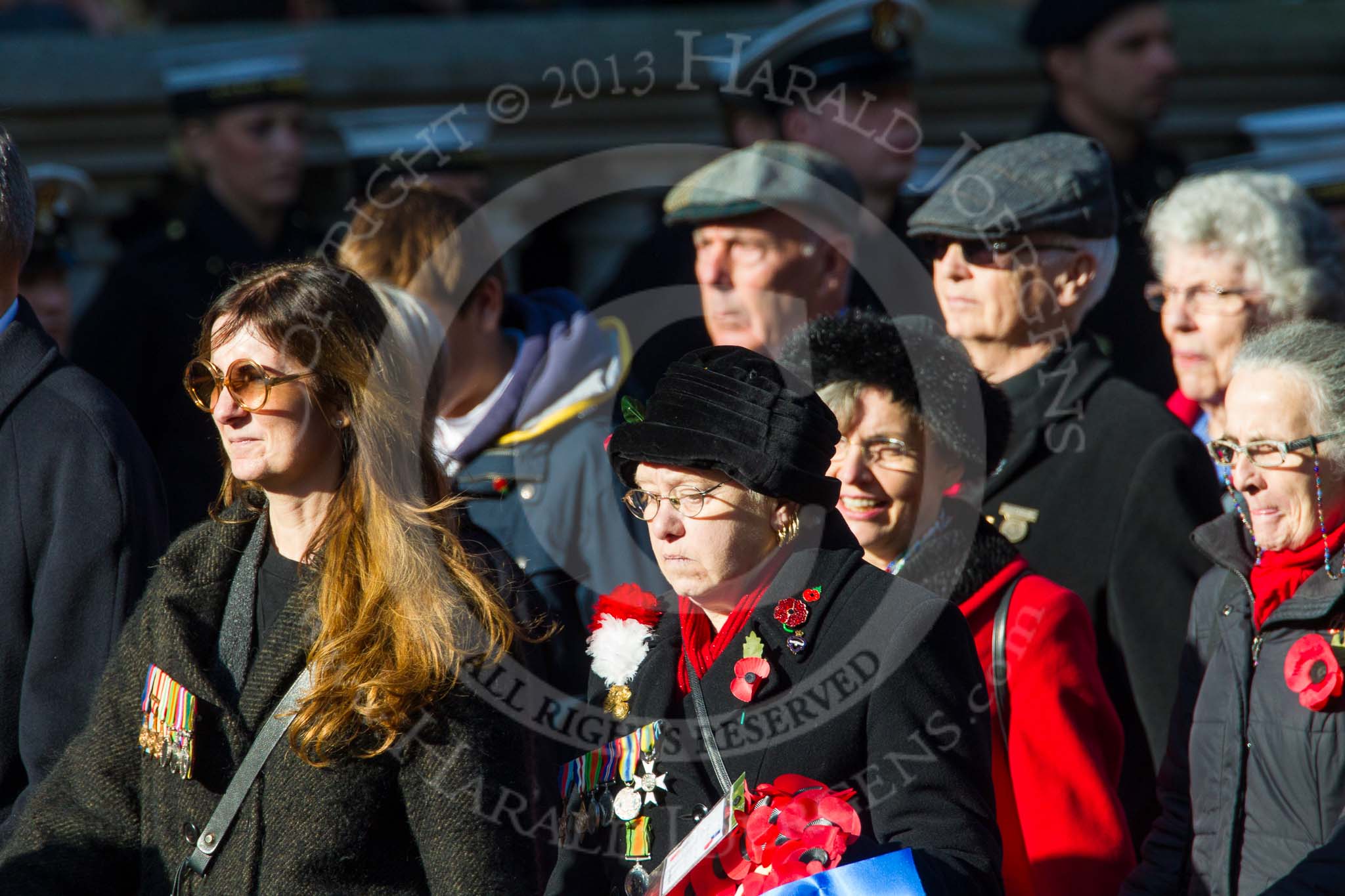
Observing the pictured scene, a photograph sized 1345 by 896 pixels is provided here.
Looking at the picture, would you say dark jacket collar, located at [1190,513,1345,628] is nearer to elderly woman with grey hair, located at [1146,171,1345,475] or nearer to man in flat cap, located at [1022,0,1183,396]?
elderly woman with grey hair, located at [1146,171,1345,475]

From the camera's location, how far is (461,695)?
265 cm

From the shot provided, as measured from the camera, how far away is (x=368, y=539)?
2.77 metres

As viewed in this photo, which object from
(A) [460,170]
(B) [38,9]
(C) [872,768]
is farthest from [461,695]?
(B) [38,9]

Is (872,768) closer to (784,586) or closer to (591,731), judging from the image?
(784,586)

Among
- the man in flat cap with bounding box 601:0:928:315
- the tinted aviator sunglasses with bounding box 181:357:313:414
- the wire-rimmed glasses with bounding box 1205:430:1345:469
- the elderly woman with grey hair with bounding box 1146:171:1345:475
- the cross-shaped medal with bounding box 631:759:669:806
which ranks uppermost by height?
the man in flat cap with bounding box 601:0:928:315

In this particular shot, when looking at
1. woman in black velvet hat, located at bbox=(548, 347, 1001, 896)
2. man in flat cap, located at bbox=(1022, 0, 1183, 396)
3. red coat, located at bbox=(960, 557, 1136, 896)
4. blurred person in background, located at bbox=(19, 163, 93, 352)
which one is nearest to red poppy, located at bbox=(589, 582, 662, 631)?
woman in black velvet hat, located at bbox=(548, 347, 1001, 896)

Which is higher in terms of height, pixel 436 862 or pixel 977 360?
pixel 977 360

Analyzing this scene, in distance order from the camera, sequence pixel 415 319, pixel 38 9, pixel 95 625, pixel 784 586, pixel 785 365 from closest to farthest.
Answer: pixel 784 586
pixel 95 625
pixel 785 365
pixel 415 319
pixel 38 9

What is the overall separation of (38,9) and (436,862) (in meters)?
6.79

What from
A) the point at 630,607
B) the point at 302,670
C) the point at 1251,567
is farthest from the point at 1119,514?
the point at 302,670

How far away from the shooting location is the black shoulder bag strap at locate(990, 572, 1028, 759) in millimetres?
3074

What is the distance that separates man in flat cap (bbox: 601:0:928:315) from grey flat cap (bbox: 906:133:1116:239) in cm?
76

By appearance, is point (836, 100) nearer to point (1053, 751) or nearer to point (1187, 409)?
point (1187, 409)

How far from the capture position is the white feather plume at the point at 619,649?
9.23ft
